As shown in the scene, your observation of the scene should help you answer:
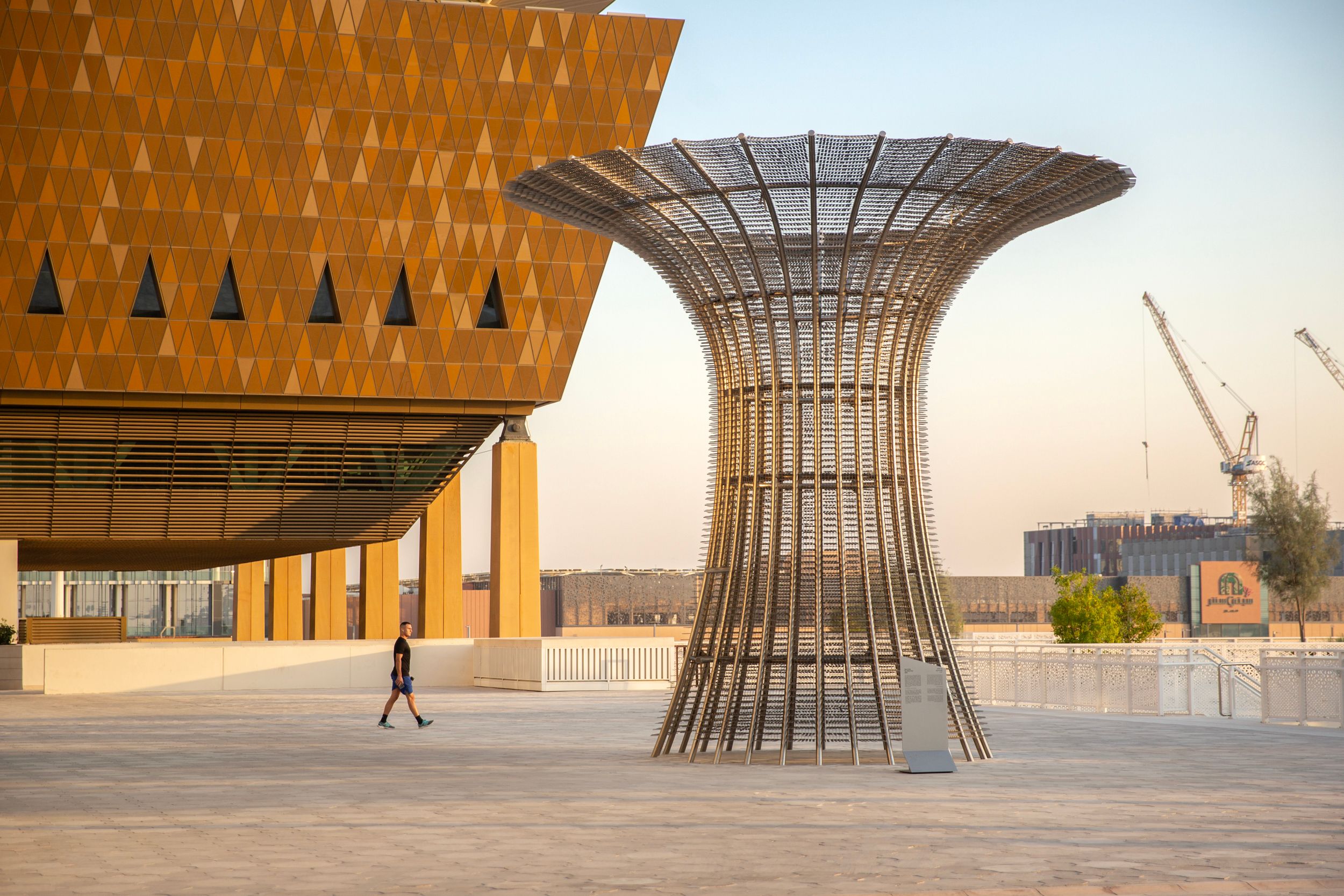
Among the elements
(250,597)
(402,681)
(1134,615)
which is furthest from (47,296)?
(1134,615)

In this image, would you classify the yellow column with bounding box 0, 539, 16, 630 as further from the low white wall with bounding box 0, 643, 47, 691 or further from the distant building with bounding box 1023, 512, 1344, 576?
the distant building with bounding box 1023, 512, 1344, 576

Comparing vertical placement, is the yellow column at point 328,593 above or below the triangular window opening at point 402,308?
below

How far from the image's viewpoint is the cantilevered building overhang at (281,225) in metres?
30.6

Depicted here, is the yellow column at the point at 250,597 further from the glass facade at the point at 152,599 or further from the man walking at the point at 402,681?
the man walking at the point at 402,681

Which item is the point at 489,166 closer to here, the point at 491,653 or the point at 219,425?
Result: the point at 219,425

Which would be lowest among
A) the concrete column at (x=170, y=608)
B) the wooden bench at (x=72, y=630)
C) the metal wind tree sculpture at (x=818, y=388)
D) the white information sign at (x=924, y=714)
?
the concrete column at (x=170, y=608)

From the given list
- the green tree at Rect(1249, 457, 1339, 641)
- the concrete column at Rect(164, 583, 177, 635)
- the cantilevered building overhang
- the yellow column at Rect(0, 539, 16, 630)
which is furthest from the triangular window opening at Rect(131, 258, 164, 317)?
the concrete column at Rect(164, 583, 177, 635)

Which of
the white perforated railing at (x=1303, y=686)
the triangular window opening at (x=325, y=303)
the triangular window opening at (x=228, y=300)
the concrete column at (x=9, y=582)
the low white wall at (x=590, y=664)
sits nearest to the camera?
the white perforated railing at (x=1303, y=686)

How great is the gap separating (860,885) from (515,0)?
118 feet

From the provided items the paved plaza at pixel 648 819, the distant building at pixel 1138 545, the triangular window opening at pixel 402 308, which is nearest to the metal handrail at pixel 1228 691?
the paved plaza at pixel 648 819

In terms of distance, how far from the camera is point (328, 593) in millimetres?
49531

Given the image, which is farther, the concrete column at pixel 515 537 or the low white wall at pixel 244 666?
the concrete column at pixel 515 537

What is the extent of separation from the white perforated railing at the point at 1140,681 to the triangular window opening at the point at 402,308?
16193 millimetres

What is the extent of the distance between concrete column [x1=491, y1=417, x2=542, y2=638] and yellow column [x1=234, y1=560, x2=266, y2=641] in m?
18.2
